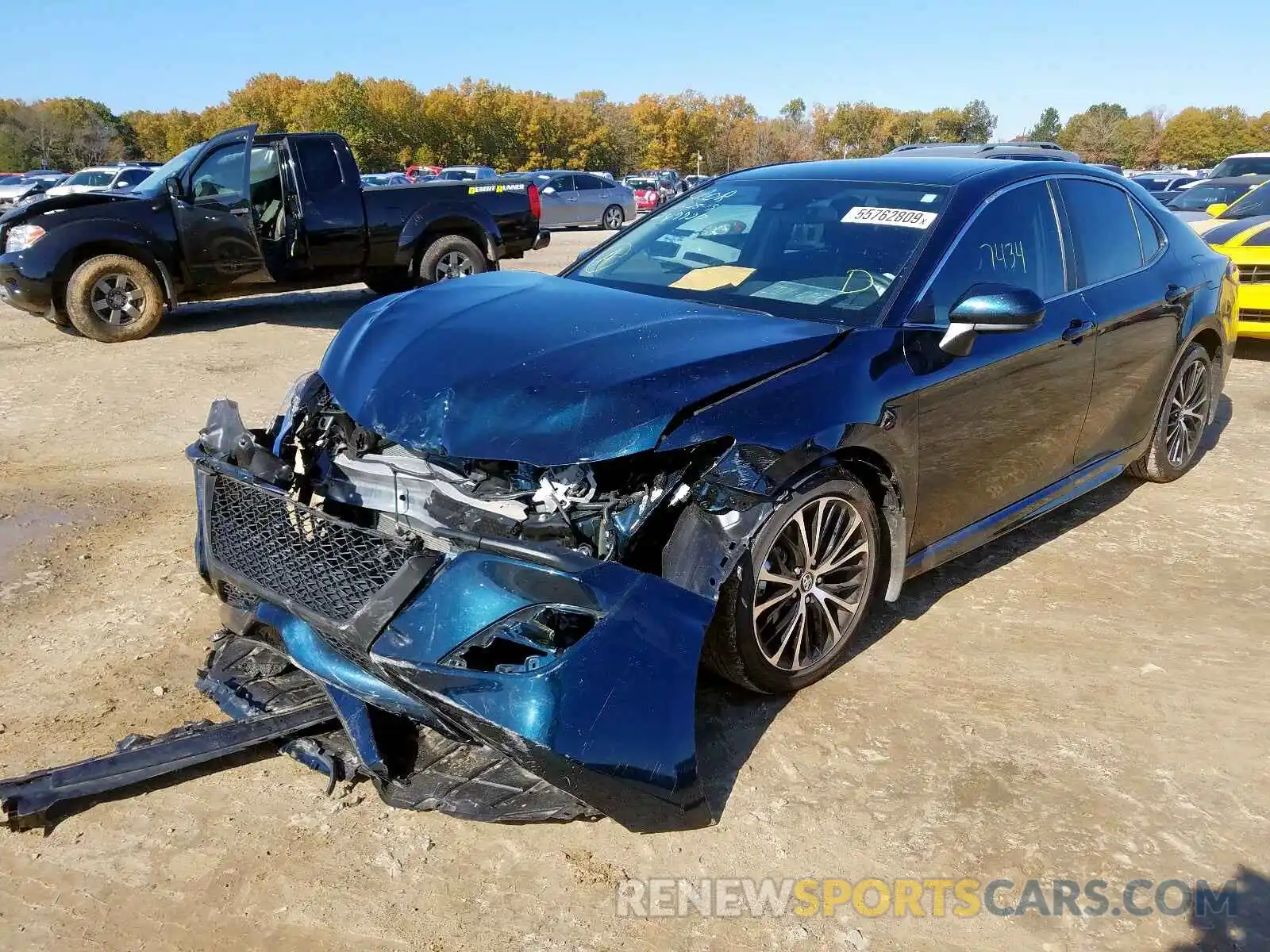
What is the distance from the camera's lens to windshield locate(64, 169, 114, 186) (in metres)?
22.6

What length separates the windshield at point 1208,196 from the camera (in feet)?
47.0

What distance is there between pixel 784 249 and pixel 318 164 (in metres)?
7.64

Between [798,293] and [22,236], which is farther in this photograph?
[22,236]

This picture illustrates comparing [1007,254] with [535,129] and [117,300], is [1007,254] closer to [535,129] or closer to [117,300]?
[117,300]

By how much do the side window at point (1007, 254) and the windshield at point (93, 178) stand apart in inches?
917

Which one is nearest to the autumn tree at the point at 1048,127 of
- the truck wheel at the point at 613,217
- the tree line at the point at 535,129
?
the tree line at the point at 535,129

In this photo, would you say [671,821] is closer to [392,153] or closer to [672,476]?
[672,476]

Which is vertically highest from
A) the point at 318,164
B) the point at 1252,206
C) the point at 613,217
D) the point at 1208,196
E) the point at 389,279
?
the point at 318,164

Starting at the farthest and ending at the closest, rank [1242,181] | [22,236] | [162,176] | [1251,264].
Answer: [1242,181] → [162,176] → [22,236] → [1251,264]

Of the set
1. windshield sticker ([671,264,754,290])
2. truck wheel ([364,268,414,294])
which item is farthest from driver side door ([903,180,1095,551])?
truck wheel ([364,268,414,294])

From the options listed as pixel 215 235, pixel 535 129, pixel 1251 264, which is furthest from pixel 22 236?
pixel 535 129

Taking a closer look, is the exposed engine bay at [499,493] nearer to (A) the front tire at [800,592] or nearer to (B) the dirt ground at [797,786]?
(A) the front tire at [800,592]

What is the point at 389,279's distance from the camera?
37.2ft

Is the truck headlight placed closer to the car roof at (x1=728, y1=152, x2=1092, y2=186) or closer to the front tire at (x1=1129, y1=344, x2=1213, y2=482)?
the car roof at (x1=728, y1=152, x2=1092, y2=186)
